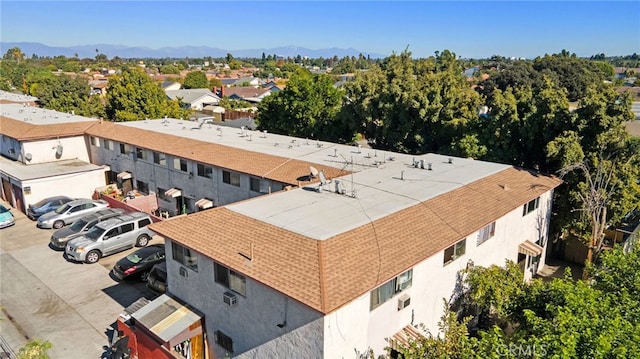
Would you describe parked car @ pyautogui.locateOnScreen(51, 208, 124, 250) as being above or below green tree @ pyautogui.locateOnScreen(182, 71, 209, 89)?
below

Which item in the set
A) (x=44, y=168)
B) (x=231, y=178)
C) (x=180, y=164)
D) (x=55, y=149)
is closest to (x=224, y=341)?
(x=231, y=178)

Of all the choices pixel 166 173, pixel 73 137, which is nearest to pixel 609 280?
pixel 166 173

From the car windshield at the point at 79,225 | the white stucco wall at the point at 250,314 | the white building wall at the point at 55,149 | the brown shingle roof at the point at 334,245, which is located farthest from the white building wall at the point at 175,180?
the white stucco wall at the point at 250,314

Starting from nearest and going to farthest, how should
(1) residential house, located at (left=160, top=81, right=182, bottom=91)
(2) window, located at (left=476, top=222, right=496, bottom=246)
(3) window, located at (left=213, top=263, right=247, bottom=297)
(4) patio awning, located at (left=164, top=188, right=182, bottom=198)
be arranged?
(3) window, located at (left=213, top=263, right=247, bottom=297) → (2) window, located at (left=476, top=222, right=496, bottom=246) → (4) patio awning, located at (left=164, top=188, right=182, bottom=198) → (1) residential house, located at (left=160, top=81, right=182, bottom=91)

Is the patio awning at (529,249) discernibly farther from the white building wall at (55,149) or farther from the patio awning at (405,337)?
the white building wall at (55,149)

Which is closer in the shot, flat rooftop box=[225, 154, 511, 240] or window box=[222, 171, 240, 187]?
flat rooftop box=[225, 154, 511, 240]

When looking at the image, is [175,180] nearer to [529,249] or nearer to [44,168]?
[44,168]

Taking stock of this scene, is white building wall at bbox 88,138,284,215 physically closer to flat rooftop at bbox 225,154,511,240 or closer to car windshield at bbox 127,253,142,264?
flat rooftop at bbox 225,154,511,240

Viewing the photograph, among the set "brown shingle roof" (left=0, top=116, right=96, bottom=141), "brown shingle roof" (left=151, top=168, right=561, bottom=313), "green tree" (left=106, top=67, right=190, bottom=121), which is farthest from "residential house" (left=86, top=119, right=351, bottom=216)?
"green tree" (left=106, top=67, right=190, bottom=121)

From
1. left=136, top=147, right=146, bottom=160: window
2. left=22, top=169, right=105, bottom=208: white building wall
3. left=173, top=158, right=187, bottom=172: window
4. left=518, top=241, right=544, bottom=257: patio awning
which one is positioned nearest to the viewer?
left=518, top=241, right=544, bottom=257: patio awning
